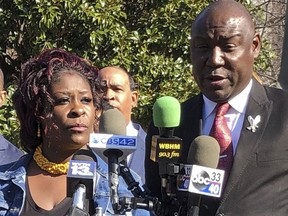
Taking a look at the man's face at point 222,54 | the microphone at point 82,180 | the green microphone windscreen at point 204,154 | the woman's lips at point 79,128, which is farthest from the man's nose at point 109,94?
the green microphone windscreen at point 204,154

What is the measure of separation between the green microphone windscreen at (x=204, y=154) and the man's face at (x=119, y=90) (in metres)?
3.07

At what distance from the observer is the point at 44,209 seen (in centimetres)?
371

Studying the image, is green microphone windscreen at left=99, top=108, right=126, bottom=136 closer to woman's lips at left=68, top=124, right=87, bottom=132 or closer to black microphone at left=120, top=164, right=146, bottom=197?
black microphone at left=120, top=164, right=146, bottom=197

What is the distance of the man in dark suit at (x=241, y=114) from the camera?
3363 millimetres

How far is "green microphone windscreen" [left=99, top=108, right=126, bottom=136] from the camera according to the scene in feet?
9.72

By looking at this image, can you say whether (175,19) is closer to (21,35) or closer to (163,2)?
(163,2)

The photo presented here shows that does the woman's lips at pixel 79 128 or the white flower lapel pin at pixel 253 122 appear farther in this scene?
the woman's lips at pixel 79 128

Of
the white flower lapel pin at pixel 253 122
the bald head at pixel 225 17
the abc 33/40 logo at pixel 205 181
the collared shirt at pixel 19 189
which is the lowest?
the collared shirt at pixel 19 189

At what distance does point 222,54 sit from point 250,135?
39 centimetres

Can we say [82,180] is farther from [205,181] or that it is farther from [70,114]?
[70,114]

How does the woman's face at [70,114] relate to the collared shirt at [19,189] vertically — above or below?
above

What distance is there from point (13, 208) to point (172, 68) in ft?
16.8

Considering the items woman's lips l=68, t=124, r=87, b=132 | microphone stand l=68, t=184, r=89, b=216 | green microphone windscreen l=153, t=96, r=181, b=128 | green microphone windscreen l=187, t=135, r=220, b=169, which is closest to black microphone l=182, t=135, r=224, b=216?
green microphone windscreen l=187, t=135, r=220, b=169

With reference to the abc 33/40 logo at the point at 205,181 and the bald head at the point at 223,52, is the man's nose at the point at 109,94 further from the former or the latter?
the abc 33/40 logo at the point at 205,181
